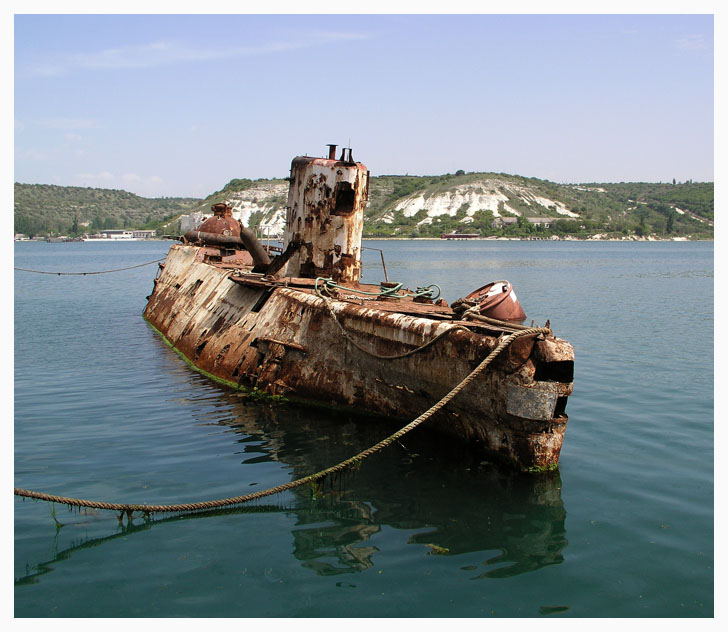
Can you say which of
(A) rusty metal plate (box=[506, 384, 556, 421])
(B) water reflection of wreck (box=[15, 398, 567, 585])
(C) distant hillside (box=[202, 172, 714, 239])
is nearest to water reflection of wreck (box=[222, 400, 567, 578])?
(B) water reflection of wreck (box=[15, 398, 567, 585])

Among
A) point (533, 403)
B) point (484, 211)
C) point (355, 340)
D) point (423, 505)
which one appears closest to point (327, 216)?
point (355, 340)

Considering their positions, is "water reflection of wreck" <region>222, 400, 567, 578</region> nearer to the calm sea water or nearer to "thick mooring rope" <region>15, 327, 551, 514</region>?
the calm sea water

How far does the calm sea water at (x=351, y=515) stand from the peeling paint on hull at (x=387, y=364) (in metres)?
0.41

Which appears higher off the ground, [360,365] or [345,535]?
[360,365]

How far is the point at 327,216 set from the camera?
13836mm

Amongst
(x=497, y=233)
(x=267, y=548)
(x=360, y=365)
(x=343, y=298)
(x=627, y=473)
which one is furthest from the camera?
(x=497, y=233)

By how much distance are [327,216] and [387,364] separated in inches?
193

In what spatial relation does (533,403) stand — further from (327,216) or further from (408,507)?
(327,216)

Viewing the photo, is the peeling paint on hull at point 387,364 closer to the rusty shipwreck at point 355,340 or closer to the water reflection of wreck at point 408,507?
the rusty shipwreck at point 355,340

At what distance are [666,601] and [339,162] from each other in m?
10.1

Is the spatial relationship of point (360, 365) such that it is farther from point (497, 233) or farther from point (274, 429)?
point (497, 233)

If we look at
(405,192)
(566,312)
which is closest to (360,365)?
(566,312)

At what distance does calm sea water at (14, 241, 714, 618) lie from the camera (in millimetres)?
5750

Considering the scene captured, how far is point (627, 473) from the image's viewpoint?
28.9 feet
